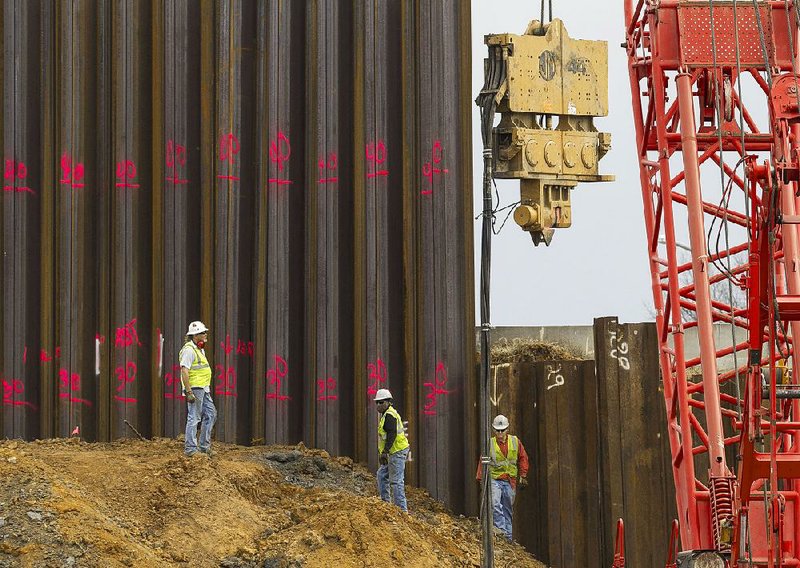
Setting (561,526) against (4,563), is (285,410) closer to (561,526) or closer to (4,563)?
(561,526)

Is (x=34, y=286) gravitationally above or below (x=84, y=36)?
below

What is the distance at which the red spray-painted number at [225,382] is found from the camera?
19.7m

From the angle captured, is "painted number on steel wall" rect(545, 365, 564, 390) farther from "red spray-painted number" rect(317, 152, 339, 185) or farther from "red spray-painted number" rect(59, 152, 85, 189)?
"red spray-painted number" rect(59, 152, 85, 189)

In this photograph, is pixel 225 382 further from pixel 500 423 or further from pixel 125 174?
pixel 500 423

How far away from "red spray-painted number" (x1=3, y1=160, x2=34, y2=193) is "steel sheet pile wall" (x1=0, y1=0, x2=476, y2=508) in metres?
0.03

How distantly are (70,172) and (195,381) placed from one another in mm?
4194

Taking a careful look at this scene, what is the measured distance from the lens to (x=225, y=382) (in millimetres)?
19734

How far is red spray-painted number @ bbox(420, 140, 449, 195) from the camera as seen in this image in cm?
2012

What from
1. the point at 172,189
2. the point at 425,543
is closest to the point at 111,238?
the point at 172,189

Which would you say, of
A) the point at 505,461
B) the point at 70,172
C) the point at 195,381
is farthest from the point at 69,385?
the point at 505,461

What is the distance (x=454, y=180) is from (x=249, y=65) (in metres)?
3.30

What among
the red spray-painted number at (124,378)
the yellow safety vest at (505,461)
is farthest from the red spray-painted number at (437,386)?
the red spray-painted number at (124,378)

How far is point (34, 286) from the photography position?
19781 mm

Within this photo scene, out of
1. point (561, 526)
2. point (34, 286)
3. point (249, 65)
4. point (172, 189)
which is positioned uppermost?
A: point (249, 65)
